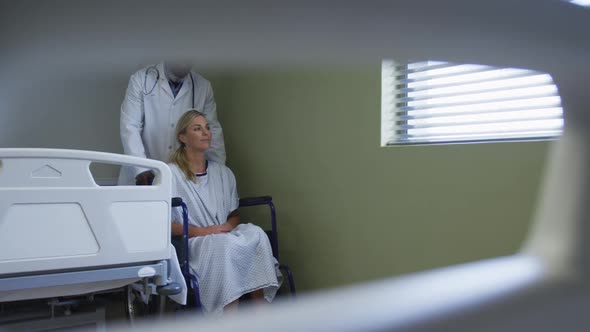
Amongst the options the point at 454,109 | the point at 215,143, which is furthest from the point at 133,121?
the point at 454,109

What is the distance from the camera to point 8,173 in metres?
1.59

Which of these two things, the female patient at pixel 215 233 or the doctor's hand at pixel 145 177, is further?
the doctor's hand at pixel 145 177

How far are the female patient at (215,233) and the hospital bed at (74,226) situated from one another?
54 cm

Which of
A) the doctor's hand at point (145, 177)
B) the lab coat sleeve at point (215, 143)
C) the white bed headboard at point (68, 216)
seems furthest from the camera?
the lab coat sleeve at point (215, 143)

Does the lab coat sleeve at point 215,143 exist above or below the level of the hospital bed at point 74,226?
above

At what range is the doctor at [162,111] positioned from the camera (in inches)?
117

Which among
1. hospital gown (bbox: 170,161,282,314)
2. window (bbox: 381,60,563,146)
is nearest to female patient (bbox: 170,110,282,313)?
hospital gown (bbox: 170,161,282,314)

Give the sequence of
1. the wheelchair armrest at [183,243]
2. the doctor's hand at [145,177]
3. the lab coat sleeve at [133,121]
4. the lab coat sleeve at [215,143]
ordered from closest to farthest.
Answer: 1. the wheelchair armrest at [183,243]
2. the doctor's hand at [145,177]
3. the lab coat sleeve at [133,121]
4. the lab coat sleeve at [215,143]

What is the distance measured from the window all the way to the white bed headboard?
3.23 feet

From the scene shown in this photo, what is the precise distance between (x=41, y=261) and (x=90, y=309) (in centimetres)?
138

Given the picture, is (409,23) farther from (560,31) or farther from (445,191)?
(445,191)

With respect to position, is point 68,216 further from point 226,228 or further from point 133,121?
point 133,121

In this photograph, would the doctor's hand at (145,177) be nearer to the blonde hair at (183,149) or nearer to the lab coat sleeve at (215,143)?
the blonde hair at (183,149)

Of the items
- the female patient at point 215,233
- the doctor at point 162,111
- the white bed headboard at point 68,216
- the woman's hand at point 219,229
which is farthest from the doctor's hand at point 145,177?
the white bed headboard at point 68,216
